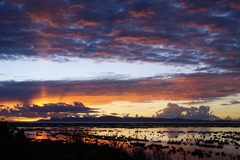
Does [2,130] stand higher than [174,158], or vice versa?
[2,130]

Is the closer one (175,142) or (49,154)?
(49,154)

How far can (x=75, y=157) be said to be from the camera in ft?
78.0

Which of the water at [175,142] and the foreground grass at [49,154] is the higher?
the foreground grass at [49,154]

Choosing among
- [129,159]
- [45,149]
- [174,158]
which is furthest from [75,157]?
[174,158]

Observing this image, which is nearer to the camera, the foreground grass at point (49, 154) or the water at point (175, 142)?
the foreground grass at point (49, 154)

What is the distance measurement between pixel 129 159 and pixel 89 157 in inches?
204

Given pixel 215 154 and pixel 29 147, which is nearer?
pixel 29 147

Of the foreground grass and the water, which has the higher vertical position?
the foreground grass

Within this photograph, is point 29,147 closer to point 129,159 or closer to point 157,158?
point 129,159

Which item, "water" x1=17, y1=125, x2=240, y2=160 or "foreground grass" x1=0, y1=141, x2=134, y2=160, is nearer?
"foreground grass" x1=0, y1=141, x2=134, y2=160

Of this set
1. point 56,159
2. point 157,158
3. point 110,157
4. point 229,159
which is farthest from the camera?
point 229,159

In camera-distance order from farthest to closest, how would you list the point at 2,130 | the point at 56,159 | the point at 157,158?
1. the point at 2,130
2. the point at 157,158
3. the point at 56,159

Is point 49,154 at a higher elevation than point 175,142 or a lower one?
higher

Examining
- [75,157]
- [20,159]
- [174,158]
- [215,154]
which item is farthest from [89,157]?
[215,154]
